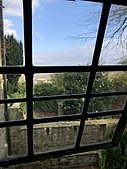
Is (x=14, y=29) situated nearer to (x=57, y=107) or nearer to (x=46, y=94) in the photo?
(x=46, y=94)

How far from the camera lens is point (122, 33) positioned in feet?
6.48

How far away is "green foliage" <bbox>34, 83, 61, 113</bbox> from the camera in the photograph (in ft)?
5.22

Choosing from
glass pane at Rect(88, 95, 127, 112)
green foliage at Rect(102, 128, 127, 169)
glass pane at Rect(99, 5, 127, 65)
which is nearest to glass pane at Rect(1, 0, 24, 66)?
glass pane at Rect(99, 5, 127, 65)

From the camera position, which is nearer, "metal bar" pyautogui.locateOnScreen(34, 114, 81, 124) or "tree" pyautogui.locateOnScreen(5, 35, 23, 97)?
"tree" pyautogui.locateOnScreen(5, 35, 23, 97)

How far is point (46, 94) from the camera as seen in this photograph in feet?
5.37

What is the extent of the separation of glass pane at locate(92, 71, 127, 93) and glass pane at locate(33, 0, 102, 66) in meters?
0.20

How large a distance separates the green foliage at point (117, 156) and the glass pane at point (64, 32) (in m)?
1.82

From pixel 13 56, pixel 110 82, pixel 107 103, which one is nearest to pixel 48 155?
pixel 107 103

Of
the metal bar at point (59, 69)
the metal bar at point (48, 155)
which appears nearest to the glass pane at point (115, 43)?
the metal bar at point (59, 69)

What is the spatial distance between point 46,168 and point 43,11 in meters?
2.84

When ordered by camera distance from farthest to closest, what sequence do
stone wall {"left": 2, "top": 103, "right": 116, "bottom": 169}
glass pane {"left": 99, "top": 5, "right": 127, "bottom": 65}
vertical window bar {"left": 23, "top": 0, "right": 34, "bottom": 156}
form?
stone wall {"left": 2, "top": 103, "right": 116, "bottom": 169} < glass pane {"left": 99, "top": 5, "right": 127, "bottom": 65} < vertical window bar {"left": 23, "top": 0, "right": 34, "bottom": 156}

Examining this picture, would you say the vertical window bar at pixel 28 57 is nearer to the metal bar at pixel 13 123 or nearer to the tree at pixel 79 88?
the metal bar at pixel 13 123

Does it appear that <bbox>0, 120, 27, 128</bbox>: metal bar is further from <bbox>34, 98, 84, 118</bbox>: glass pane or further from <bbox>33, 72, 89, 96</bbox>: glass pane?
<bbox>33, 72, 89, 96</bbox>: glass pane

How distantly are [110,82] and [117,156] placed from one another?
1.69 m
